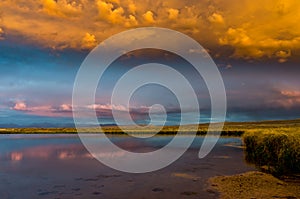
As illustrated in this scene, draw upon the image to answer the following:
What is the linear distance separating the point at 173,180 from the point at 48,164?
16.1m

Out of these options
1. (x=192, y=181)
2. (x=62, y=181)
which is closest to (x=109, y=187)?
(x=62, y=181)

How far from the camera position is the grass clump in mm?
23828

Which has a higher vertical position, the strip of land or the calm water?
the strip of land

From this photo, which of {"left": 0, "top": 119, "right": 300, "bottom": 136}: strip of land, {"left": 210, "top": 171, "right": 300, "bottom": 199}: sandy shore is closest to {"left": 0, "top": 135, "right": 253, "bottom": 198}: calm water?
{"left": 210, "top": 171, "right": 300, "bottom": 199}: sandy shore

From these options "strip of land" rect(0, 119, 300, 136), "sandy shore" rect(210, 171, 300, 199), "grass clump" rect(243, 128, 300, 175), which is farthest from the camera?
"strip of land" rect(0, 119, 300, 136)

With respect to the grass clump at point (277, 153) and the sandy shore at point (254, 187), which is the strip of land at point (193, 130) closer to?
the grass clump at point (277, 153)

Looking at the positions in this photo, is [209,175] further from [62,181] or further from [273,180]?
[62,181]

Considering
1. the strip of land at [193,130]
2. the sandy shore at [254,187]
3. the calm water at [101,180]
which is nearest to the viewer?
the sandy shore at [254,187]

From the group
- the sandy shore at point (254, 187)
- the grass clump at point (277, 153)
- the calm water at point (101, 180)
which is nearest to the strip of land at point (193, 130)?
the grass clump at point (277, 153)

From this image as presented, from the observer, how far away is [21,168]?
3178 centimetres

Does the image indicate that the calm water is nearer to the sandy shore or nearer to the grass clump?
the sandy shore

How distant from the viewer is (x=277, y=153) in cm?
2653

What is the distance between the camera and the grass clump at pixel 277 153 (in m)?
23.8

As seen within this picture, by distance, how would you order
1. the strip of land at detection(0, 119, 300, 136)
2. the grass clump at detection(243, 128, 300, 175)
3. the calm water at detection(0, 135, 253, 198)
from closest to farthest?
the calm water at detection(0, 135, 253, 198)
the grass clump at detection(243, 128, 300, 175)
the strip of land at detection(0, 119, 300, 136)
